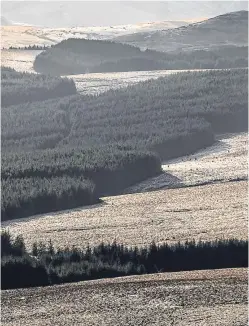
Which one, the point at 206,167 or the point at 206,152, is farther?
the point at 206,152

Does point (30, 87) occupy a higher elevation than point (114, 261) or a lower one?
higher

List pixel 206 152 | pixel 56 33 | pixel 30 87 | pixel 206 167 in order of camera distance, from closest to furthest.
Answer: pixel 206 167, pixel 206 152, pixel 30 87, pixel 56 33

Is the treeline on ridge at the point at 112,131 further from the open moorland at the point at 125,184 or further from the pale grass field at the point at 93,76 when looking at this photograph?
the pale grass field at the point at 93,76

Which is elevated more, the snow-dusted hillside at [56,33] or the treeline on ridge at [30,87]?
the snow-dusted hillside at [56,33]

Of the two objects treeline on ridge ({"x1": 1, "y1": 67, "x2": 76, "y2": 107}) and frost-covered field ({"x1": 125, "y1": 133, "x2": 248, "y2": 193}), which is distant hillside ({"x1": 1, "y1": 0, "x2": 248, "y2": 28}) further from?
frost-covered field ({"x1": 125, "y1": 133, "x2": 248, "y2": 193})

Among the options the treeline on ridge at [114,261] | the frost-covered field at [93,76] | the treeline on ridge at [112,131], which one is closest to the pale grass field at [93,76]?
the frost-covered field at [93,76]

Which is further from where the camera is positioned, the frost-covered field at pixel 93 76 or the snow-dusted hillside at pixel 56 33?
the snow-dusted hillside at pixel 56 33

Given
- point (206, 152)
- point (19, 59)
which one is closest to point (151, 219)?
point (206, 152)

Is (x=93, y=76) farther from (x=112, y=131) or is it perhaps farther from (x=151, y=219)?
(x=151, y=219)

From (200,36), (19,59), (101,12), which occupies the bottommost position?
(19,59)
